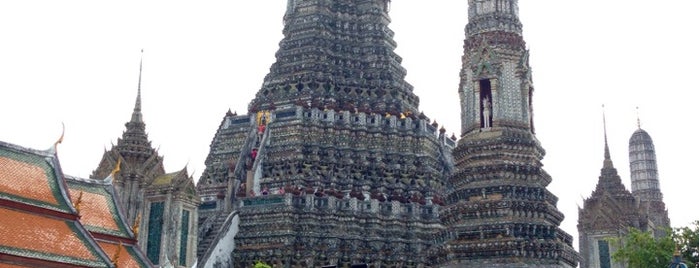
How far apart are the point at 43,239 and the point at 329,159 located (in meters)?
20.1

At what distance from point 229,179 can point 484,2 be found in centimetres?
1344

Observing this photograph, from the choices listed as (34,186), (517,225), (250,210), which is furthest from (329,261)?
(34,186)

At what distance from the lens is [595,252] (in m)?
42.5

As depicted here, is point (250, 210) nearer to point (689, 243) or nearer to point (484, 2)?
point (484, 2)

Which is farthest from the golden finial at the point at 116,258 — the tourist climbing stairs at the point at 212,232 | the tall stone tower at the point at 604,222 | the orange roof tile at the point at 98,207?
the tall stone tower at the point at 604,222

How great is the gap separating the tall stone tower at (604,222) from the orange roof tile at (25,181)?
27027 millimetres

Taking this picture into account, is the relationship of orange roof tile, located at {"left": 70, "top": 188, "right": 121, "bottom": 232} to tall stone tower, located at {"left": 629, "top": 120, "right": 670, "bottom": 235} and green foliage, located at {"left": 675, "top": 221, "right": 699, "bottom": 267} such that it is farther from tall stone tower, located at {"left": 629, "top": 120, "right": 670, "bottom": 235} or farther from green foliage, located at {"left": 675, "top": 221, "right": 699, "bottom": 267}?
tall stone tower, located at {"left": 629, "top": 120, "right": 670, "bottom": 235}

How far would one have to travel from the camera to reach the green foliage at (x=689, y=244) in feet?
94.7

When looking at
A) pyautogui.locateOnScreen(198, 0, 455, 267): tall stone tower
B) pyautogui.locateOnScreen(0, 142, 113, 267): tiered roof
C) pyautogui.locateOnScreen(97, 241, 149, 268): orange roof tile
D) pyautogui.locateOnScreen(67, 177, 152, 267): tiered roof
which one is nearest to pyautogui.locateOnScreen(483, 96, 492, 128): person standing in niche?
pyautogui.locateOnScreen(198, 0, 455, 267): tall stone tower

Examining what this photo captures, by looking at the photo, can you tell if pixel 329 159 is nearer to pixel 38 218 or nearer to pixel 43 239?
pixel 38 218

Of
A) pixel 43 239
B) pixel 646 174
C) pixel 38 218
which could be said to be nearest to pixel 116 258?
pixel 43 239

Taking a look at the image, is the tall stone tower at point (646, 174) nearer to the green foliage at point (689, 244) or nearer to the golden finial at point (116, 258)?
the green foliage at point (689, 244)

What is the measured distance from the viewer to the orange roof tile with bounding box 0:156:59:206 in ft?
69.1

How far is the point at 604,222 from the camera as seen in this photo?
42938mm
